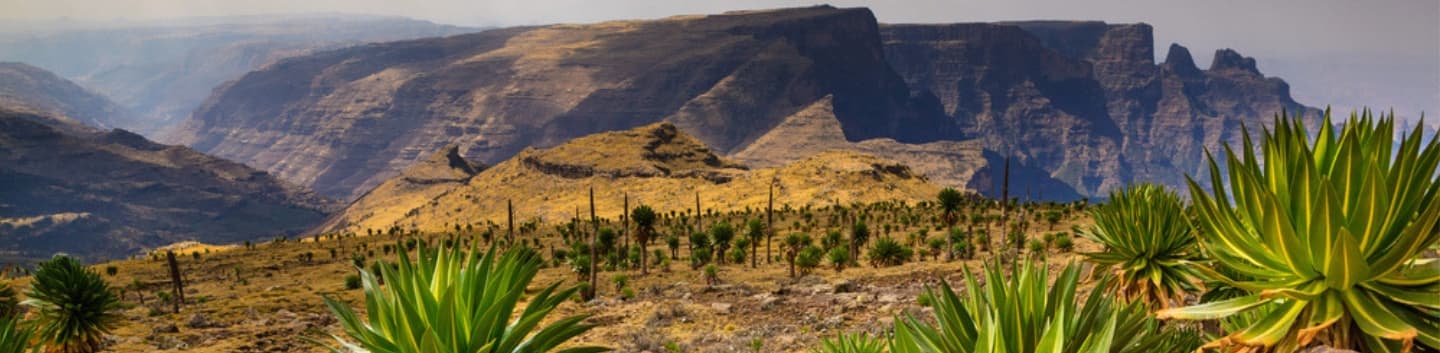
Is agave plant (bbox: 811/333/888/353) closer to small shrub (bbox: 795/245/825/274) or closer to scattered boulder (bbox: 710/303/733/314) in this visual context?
scattered boulder (bbox: 710/303/733/314)

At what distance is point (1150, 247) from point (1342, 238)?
5.52m

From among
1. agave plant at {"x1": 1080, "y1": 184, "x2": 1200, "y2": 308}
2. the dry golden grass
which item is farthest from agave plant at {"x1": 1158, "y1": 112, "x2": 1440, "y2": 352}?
the dry golden grass

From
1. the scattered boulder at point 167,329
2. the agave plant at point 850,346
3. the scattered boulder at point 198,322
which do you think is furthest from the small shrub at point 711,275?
the agave plant at point 850,346

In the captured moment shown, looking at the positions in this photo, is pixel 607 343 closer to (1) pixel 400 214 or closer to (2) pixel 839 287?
(2) pixel 839 287

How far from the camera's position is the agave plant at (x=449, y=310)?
4.46 m

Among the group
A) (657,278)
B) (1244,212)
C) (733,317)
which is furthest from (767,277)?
(1244,212)

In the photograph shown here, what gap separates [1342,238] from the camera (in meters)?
3.87

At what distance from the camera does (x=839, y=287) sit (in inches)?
1163

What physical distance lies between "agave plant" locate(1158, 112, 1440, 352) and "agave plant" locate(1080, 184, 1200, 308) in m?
4.53

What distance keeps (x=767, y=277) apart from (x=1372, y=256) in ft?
124

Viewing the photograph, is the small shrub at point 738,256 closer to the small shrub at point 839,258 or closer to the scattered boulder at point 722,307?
the small shrub at point 839,258

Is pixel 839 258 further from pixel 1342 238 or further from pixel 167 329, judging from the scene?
pixel 1342 238

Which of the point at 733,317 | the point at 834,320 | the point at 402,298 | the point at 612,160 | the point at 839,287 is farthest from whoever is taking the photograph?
the point at 612,160

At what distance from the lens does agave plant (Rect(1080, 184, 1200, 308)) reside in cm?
887
